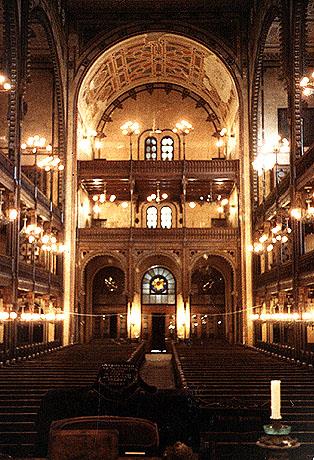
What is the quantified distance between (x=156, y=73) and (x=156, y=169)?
30.8ft

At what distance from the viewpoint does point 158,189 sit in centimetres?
3738

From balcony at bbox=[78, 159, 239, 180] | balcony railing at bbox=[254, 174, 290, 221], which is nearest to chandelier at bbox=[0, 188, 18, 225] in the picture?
balcony railing at bbox=[254, 174, 290, 221]

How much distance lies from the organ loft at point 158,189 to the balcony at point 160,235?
8cm

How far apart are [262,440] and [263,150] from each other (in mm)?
31470

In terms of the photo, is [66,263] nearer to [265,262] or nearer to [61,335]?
[61,335]

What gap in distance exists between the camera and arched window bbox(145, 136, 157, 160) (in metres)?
44.0

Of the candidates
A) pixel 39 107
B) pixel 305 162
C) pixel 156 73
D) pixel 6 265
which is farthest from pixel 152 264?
pixel 305 162

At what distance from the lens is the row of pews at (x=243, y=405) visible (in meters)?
4.96

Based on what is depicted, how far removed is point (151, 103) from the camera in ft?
143

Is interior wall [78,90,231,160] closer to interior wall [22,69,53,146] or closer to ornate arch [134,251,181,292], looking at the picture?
ornate arch [134,251,181,292]

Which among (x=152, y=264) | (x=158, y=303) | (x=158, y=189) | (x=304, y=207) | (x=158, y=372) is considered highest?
(x=158, y=189)

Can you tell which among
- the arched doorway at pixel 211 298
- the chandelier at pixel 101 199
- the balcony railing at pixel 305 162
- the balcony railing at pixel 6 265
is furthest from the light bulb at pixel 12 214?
the arched doorway at pixel 211 298

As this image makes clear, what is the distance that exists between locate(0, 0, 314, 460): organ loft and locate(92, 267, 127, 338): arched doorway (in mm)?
131

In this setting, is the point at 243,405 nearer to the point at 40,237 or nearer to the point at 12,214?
the point at 12,214
